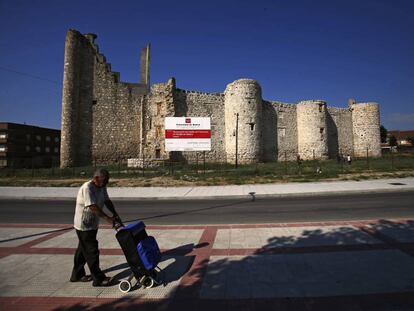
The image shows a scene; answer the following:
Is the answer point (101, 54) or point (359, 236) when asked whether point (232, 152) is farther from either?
point (359, 236)

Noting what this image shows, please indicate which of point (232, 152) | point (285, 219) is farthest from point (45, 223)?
point (232, 152)

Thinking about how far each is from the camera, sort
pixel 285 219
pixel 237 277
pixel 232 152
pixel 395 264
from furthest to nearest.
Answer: pixel 232 152, pixel 285 219, pixel 395 264, pixel 237 277

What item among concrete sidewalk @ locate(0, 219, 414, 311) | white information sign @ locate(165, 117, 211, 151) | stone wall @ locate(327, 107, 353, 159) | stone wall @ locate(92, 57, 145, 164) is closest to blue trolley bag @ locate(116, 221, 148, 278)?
concrete sidewalk @ locate(0, 219, 414, 311)

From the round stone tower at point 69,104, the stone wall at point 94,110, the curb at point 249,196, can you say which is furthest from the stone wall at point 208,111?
the curb at point 249,196

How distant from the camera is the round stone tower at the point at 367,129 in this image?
4022 centimetres

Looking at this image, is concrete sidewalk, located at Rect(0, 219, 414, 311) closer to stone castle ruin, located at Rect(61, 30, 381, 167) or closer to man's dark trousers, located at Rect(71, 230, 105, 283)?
man's dark trousers, located at Rect(71, 230, 105, 283)

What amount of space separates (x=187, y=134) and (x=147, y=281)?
2400 cm

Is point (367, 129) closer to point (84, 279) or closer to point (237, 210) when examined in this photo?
point (237, 210)

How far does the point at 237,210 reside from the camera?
367 inches

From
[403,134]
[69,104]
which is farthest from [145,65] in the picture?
[403,134]

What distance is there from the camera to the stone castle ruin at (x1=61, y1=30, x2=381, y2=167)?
1074 inches

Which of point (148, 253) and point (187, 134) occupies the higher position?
point (187, 134)

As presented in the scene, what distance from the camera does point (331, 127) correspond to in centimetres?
3981

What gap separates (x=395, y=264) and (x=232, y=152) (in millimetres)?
27268
